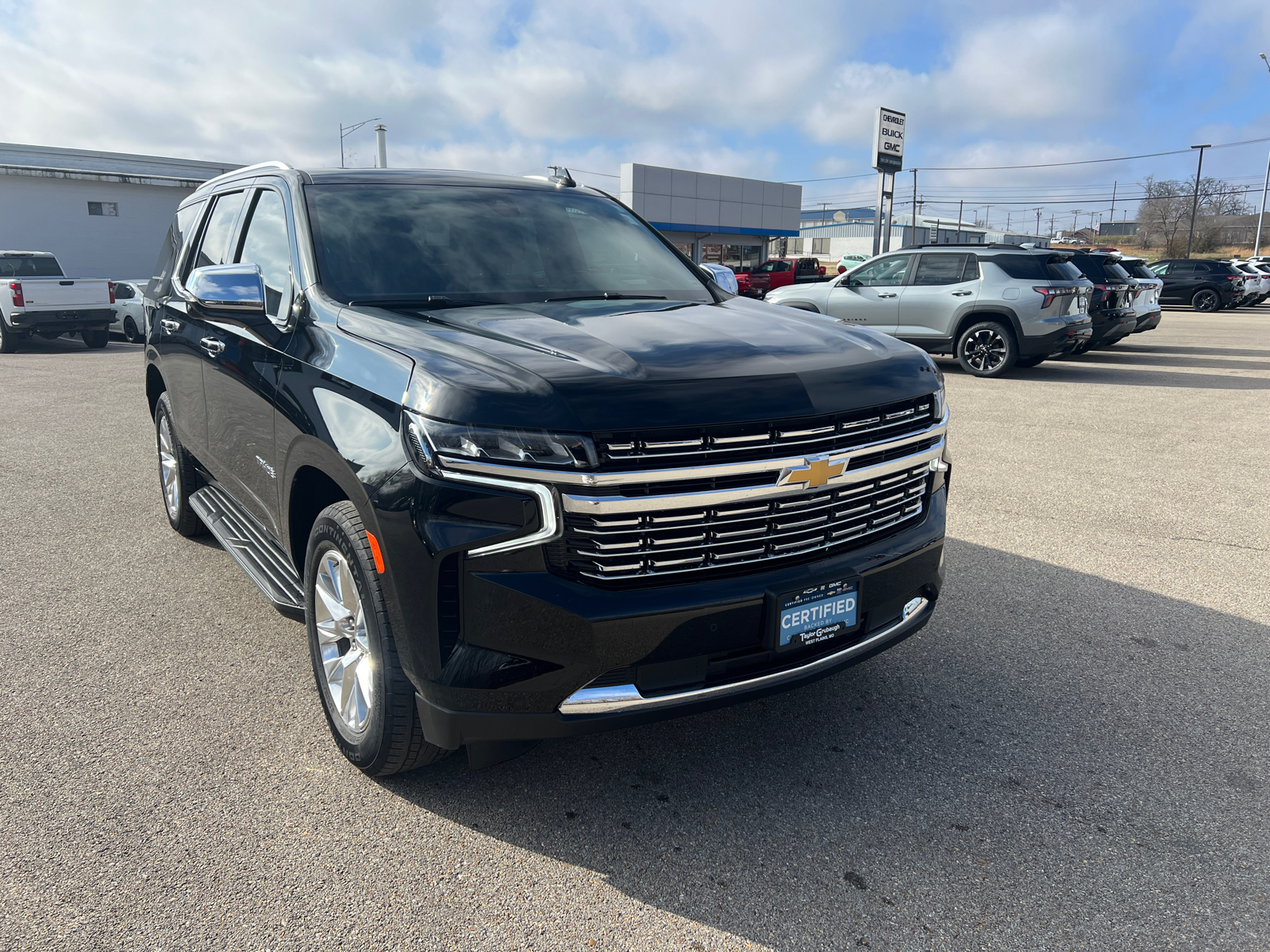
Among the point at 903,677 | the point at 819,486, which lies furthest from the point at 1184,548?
the point at 819,486

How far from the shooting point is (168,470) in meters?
5.52

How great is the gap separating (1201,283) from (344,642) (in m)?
36.1

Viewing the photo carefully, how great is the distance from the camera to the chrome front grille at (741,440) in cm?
230

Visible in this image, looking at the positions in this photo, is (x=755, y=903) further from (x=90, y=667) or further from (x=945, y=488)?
(x=90, y=667)

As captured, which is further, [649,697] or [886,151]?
[886,151]

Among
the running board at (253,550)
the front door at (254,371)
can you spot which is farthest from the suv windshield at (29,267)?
the front door at (254,371)

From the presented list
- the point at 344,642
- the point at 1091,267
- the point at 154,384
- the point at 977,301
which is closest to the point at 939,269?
the point at 977,301

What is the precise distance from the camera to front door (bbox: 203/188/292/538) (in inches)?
129

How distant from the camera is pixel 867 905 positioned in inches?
92.5

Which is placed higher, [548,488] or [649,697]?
[548,488]

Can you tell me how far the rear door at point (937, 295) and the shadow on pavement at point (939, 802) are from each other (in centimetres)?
1008

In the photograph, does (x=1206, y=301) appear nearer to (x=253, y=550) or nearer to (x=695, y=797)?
(x=695, y=797)

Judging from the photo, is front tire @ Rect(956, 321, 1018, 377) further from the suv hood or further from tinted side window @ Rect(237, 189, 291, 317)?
tinted side window @ Rect(237, 189, 291, 317)

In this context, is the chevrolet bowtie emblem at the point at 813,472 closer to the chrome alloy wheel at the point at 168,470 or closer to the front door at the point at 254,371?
the front door at the point at 254,371
